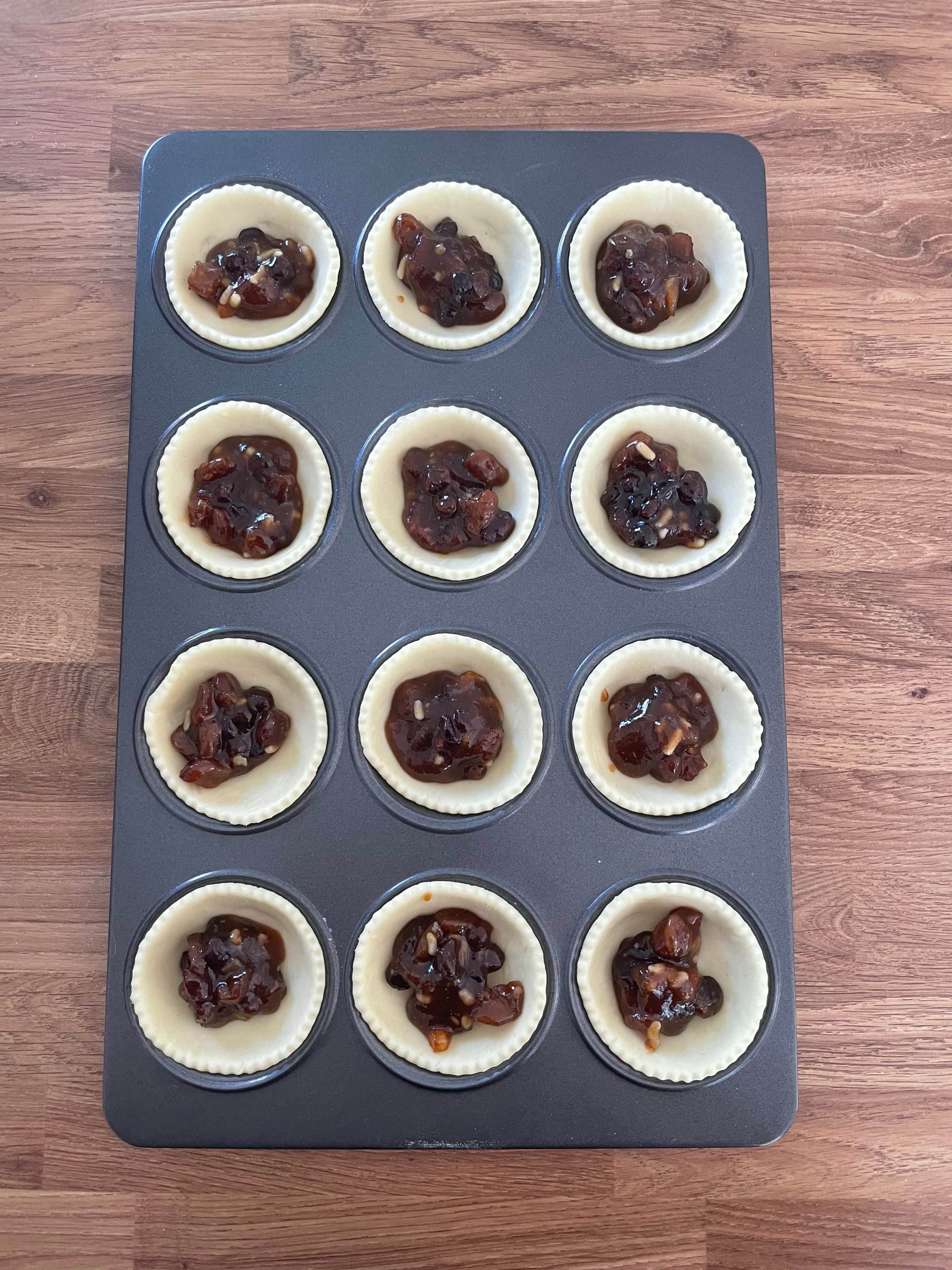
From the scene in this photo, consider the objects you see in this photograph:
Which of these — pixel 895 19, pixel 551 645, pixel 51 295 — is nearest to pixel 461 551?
pixel 551 645

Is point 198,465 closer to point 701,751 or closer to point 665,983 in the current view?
point 701,751

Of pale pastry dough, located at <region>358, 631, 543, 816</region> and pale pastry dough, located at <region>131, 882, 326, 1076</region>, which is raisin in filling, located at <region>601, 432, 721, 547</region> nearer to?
pale pastry dough, located at <region>358, 631, 543, 816</region>

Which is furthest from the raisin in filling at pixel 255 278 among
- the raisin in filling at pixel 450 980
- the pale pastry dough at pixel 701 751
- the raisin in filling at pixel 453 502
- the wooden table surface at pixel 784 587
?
the raisin in filling at pixel 450 980

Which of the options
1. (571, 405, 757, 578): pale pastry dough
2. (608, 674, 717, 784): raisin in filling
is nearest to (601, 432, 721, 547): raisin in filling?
(571, 405, 757, 578): pale pastry dough

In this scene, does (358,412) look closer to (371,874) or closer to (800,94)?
(371,874)

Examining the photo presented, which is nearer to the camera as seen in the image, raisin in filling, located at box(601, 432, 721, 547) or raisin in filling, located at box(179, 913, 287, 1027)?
raisin in filling, located at box(179, 913, 287, 1027)

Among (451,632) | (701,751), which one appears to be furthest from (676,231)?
(701,751)
